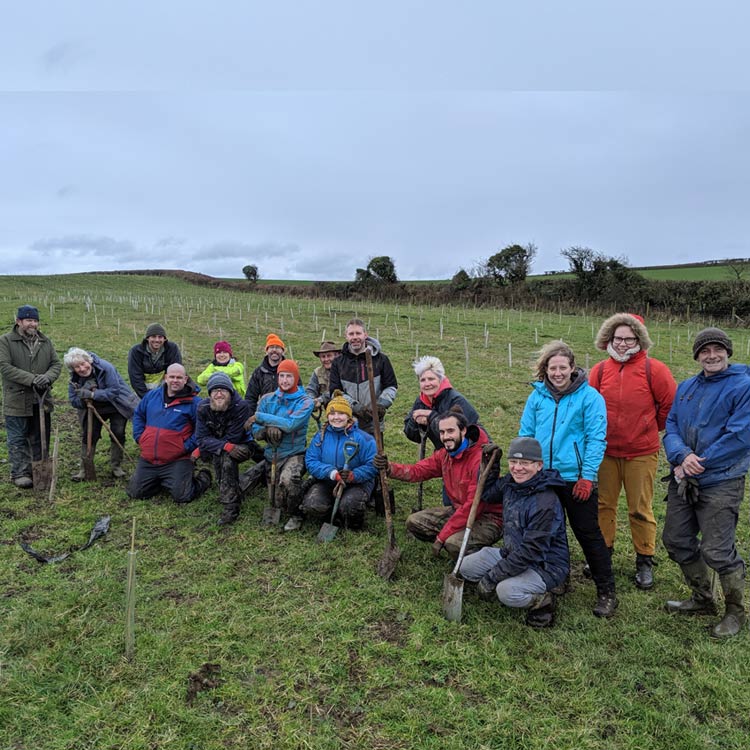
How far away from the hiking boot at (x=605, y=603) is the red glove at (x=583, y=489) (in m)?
0.86

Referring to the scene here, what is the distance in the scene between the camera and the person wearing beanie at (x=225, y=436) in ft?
19.1

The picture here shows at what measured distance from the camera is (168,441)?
628cm

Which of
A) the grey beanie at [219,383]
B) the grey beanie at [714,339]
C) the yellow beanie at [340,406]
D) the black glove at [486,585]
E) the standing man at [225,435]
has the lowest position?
the black glove at [486,585]

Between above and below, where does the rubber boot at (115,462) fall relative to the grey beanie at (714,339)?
below

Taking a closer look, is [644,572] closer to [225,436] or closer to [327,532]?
[327,532]

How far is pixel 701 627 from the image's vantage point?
394 centimetres

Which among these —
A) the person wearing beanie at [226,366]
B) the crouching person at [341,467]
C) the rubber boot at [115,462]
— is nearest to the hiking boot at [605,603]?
the crouching person at [341,467]

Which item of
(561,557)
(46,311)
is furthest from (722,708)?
(46,311)

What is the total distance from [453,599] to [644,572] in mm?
1910

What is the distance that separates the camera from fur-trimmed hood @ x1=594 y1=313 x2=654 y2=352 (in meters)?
4.27

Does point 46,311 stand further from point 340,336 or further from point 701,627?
point 701,627

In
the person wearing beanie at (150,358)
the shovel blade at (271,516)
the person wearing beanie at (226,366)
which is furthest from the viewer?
the person wearing beanie at (226,366)

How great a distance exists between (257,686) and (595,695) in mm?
2292

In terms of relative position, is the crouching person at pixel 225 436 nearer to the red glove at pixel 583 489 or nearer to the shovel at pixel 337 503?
the shovel at pixel 337 503
